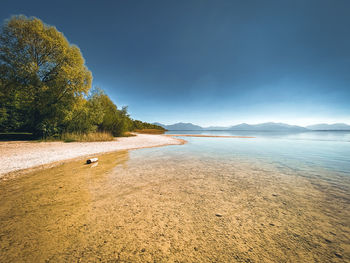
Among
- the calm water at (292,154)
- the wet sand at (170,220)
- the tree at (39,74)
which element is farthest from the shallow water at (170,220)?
the tree at (39,74)

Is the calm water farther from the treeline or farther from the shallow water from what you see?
the treeline

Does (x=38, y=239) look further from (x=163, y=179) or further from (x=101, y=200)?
(x=163, y=179)

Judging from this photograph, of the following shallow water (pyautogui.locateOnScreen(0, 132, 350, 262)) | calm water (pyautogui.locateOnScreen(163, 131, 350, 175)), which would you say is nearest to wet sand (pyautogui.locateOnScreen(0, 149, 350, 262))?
shallow water (pyautogui.locateOnScreen(0, 132, 350, 262))

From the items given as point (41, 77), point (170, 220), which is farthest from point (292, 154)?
point (41, 77)

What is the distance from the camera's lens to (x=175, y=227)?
7.88 feet

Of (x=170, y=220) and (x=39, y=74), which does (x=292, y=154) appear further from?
(x=39, y=74)

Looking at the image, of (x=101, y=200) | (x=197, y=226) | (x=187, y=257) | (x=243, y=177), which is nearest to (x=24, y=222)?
(x=101, y=200)

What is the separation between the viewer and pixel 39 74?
508 inches

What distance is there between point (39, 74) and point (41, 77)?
1.03ft

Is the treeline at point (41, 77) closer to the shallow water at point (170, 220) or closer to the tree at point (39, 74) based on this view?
the tree at point (39, 74)

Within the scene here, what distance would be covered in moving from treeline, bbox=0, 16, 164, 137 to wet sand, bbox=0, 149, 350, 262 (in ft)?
41.1

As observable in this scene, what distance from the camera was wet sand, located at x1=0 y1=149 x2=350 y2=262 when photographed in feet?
6.08

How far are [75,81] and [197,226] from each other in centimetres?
1894

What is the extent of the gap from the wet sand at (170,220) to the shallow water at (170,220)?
0.05 feet
